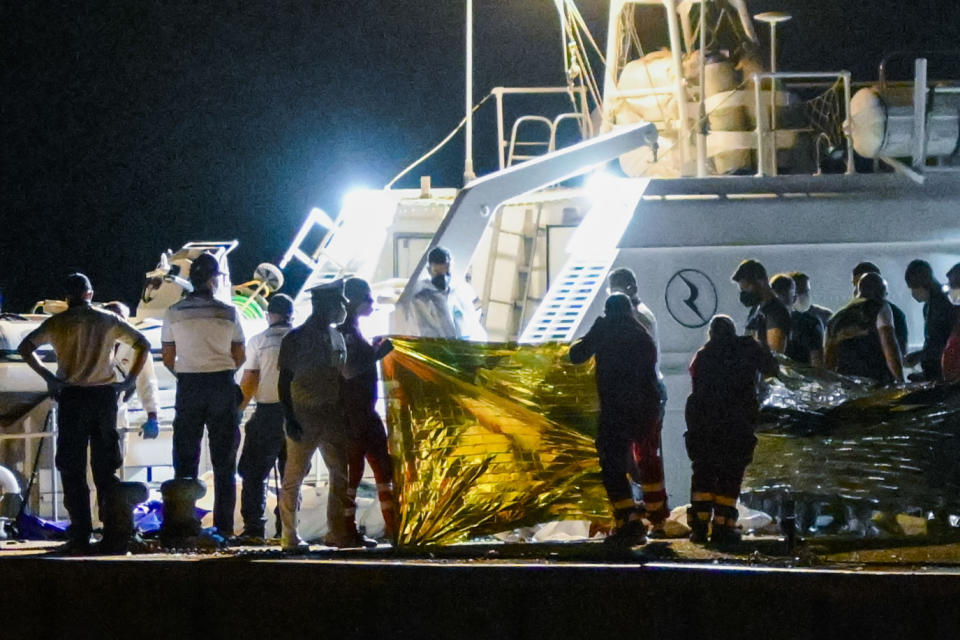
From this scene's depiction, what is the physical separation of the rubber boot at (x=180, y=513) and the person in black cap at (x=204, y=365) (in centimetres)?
38

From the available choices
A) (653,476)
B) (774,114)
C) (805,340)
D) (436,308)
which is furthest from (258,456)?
(774,114)

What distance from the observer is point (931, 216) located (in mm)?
12125

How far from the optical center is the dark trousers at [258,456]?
10.1 m

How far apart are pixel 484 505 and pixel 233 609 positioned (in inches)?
65.7

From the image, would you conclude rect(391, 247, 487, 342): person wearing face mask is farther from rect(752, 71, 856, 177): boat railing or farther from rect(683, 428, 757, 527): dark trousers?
rect(752, 71, 856, 177): boat railing

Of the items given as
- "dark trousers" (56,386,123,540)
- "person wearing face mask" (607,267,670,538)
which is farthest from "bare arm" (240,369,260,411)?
"person wearing face mask" (607,267,670,538)

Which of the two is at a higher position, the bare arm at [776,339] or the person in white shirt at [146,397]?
the bare arm at [776,339]

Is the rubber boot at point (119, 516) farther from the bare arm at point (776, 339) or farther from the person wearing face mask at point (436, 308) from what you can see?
the bare arm at point (776, 339)

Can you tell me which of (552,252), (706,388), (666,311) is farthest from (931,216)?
(706,388)

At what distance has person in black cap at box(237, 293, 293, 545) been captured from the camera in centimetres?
1010

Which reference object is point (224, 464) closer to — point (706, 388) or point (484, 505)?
point (484, 505)

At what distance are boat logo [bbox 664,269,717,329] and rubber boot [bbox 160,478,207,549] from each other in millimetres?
4292

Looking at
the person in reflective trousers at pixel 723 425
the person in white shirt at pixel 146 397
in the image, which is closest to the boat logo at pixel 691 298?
the person in reflective trousers at pixel 723 425

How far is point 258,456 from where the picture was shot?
10133 mm
